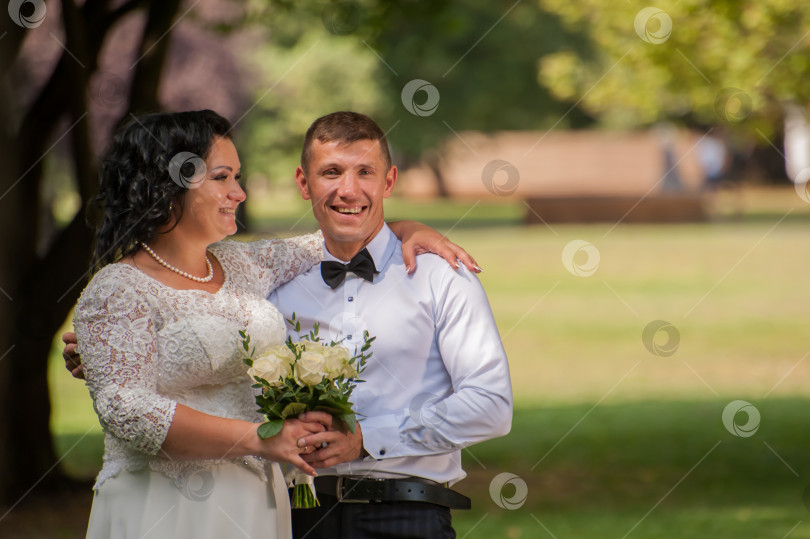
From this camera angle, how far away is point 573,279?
29.6 metres

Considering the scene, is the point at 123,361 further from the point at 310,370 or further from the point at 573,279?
the point at 573,279

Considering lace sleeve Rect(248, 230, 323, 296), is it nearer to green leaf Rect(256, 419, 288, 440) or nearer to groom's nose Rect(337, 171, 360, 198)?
groom's nose Rect(337, 171, 360, 198)

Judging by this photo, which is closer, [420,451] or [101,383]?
[101,383]

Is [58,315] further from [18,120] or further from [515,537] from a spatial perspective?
[515,537]

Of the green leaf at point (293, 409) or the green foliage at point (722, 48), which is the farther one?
the green foliage at point (722, 48)

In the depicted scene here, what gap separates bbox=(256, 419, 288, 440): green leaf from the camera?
12.2 ft

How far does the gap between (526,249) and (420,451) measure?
1171 inches

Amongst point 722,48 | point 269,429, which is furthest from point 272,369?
point 722,48

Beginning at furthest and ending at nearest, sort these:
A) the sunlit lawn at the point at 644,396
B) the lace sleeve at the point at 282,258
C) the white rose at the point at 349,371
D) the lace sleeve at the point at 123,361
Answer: the sunlit lawn at the point at 644,396 → the lace sleeve at the point at 282,258 → the white rose at the point at 349,371 → the lace sleeve at the point at 123,361

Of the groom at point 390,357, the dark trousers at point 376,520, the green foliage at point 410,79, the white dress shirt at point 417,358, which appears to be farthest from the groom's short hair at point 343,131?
the green foliage at point 410,79

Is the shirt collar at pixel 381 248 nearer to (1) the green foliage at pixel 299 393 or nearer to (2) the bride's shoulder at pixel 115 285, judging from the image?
(1) the green foliage at pixel 299 393

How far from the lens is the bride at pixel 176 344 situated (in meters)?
3.76

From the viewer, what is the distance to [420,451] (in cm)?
403

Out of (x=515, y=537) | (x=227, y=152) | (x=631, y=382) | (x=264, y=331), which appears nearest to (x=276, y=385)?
(x=264, y=331)
